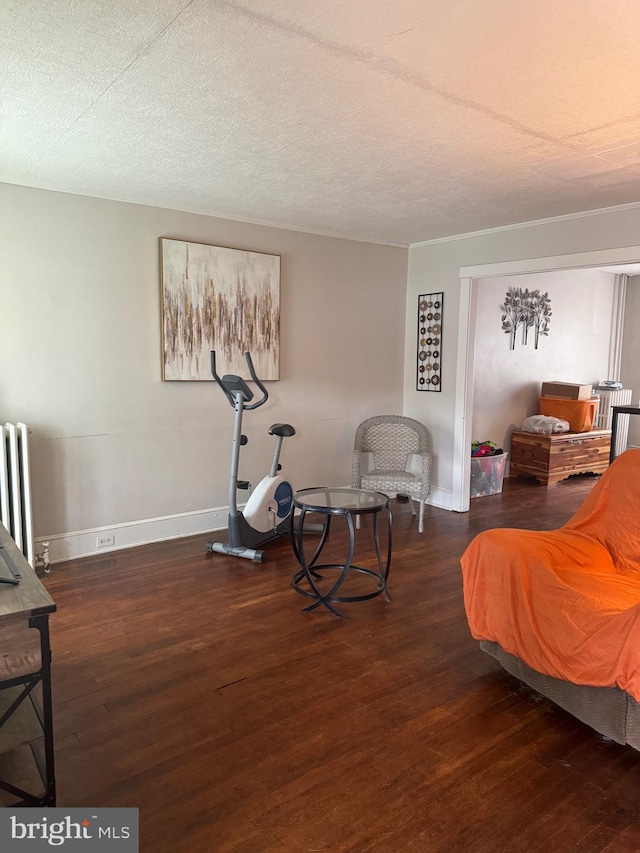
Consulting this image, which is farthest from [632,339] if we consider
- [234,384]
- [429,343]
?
[234,384]

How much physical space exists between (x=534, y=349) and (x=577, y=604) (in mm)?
5455

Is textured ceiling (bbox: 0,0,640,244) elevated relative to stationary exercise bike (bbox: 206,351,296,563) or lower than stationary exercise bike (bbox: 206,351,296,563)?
elevated

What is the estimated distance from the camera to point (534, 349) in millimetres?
7113

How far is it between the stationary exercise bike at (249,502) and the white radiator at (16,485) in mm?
1218

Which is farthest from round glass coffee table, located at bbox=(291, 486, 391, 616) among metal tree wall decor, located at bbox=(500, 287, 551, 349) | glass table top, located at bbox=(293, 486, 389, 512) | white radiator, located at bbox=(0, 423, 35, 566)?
metal tree wall decor, located at bbox=(500, 287, 551, 349)

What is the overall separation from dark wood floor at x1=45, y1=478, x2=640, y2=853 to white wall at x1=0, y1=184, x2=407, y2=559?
862 millimetres

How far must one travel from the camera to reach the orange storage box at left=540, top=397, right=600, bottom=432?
6863mm

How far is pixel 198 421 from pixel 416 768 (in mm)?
3059

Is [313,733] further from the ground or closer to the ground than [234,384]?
closer to the ground

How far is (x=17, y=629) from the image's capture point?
2500mm

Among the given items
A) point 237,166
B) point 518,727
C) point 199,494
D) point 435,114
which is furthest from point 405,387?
point 518,727

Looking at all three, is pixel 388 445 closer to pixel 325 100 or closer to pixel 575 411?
pixel 575 411

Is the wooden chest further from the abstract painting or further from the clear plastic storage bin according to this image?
the abstract painting

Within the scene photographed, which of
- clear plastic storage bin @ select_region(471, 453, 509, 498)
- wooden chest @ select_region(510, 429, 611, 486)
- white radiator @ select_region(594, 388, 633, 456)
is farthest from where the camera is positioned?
white radiator @ select_region(594, 388, 633, 456)
